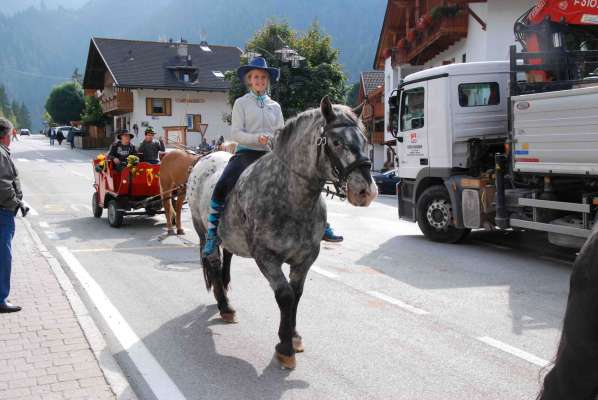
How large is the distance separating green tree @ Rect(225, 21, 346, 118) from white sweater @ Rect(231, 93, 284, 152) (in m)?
31.9

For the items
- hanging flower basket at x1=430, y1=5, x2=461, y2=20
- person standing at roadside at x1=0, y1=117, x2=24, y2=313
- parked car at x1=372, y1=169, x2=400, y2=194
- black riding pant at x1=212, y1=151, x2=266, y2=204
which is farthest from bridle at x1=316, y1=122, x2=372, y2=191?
hanging flower basket at x1=430, y1=5, x2=461, y2=20

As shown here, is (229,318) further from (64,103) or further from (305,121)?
(64,103)

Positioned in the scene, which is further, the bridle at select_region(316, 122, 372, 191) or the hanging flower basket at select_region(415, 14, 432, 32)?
the hanging flower basket at select_region(415, 14, 432, 32)

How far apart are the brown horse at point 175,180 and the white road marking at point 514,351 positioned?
7325 mm

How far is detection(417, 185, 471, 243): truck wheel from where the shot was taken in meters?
10.7

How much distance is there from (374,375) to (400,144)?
26.4ft

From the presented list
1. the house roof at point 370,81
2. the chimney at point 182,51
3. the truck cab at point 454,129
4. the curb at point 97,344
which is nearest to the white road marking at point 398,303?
the curb at point 97,344

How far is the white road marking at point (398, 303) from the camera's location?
6227 millimetres

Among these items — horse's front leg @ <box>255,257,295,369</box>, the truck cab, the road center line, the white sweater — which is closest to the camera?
horse's front leg @ <box>255,257,295,369</box>

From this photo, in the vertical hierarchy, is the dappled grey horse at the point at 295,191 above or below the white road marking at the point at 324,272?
above

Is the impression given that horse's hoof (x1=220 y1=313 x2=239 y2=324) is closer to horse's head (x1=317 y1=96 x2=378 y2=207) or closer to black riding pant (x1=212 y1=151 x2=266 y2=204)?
black riding pant (x1=212 y1=151 x2=266 y2=204)

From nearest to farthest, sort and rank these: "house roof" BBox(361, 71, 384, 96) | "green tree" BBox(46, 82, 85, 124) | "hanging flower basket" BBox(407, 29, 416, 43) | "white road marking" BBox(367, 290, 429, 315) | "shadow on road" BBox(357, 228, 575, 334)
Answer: "white road marking" BBox(367, 290, 429, 315)
"shadow on road" BBox(357, 228, 575, 334)
"hanging flower basket" BBox(407, 29, 416, 43)
"house roof" BBox(361, 71, 384, 96)
"green tree" BBox(46, 82, 85, 124)

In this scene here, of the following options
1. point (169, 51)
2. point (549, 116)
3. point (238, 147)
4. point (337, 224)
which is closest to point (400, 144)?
point (337, 224)

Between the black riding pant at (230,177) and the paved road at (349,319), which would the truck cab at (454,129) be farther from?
the black riding pant at (230,177)
